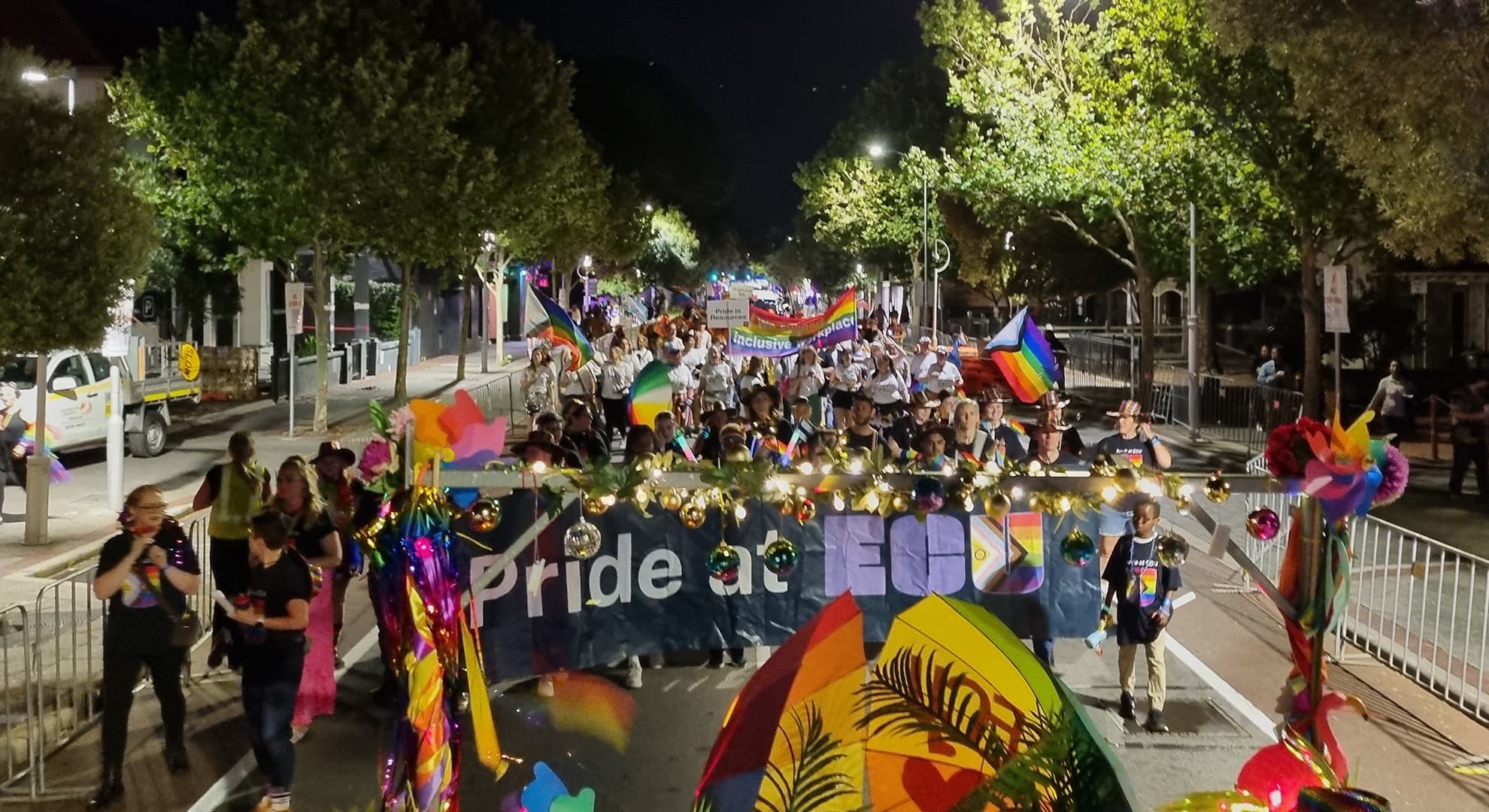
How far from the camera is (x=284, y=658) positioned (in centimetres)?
658

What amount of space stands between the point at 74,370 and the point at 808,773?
1803 cm

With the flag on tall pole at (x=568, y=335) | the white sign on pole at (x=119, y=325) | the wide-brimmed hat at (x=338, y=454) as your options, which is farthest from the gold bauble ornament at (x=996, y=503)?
the flag on tall pole at (x=568, y=335)

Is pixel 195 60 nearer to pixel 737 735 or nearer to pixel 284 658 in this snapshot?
pixel 284 658

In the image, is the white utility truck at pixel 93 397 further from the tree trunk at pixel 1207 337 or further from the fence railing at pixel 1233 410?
the tree trunk at pixel 1207 337

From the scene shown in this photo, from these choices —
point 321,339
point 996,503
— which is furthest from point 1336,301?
point 321,339

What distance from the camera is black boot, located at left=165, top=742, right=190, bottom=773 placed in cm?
732

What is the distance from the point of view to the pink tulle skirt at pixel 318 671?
8.17 m

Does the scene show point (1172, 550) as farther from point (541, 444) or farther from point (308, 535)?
point (308, 535)

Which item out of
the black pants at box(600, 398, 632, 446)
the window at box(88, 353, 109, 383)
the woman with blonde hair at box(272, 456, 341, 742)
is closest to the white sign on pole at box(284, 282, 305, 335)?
the window at box(88, 353, 109, 383)

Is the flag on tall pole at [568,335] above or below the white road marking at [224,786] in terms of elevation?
above

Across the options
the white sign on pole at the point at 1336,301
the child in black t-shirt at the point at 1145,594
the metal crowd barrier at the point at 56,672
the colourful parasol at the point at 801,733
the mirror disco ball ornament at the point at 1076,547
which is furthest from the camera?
the white sign on pole at the point at 1336,301

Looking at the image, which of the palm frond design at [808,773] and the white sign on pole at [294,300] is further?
the white sign on pole at [294,300]

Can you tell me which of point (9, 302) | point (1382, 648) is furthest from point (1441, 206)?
point (9, 302)

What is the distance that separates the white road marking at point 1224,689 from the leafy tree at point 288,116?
1694 cm
